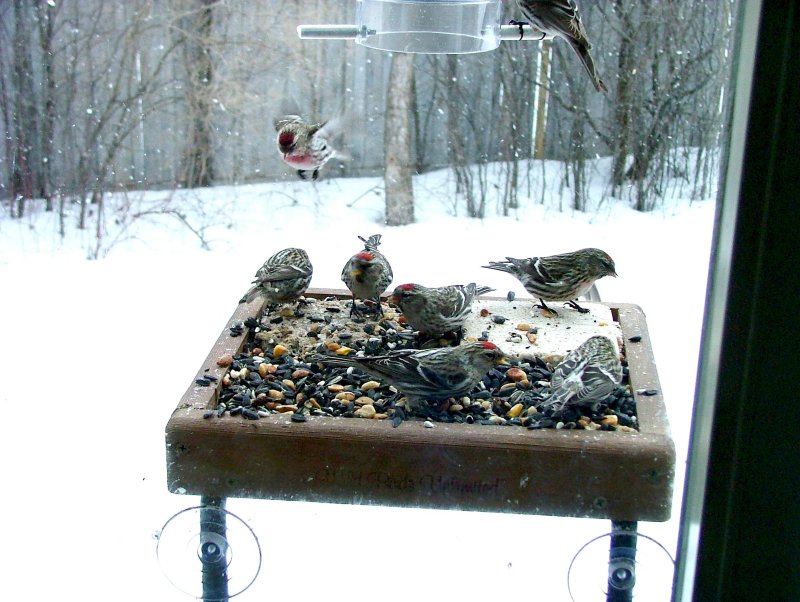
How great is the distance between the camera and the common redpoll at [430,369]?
1.58 metres

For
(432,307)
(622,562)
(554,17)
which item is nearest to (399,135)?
(432,307)

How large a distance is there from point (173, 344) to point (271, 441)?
1.31 meters

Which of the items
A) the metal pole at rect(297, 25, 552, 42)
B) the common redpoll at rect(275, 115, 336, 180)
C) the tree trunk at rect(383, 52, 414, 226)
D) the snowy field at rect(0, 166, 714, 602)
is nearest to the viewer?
the metal pole at rect(297, 25, 552, 42)

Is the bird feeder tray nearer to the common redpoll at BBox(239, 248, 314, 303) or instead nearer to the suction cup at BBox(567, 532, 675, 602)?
the suction cup at BBox(567, 532, 675, 602)

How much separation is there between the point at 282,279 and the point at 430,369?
1.82 feet

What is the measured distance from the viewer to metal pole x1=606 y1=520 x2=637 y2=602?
148 cm

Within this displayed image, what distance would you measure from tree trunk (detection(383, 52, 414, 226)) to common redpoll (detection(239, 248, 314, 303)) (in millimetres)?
1211

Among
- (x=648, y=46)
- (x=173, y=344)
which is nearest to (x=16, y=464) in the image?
(x=173, y=344)

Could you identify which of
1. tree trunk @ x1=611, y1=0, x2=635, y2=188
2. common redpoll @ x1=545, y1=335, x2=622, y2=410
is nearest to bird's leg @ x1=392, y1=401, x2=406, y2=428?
common redpoll @ x1=545, y1=335, x2=622, y2=410

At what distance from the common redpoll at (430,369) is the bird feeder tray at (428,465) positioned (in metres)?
0.09

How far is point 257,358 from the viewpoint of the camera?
1849 mm

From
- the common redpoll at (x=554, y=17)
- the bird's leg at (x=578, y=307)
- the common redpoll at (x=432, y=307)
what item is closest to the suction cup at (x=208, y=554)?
the common redpoll at (x=432, y=307)

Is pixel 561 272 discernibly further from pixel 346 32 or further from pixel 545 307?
pixel 346 32

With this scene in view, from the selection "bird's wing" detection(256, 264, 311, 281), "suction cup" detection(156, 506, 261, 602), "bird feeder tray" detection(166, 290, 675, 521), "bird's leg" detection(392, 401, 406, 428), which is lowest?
"suction cup" detection(156, 506, 261, 602)
